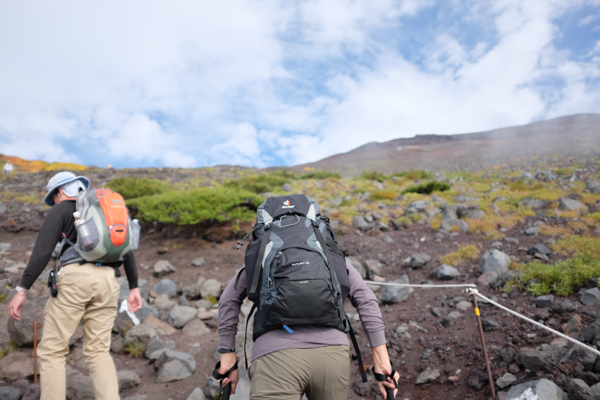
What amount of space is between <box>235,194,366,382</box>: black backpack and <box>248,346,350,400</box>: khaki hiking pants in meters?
0.12

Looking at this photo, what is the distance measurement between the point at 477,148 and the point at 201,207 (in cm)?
3031

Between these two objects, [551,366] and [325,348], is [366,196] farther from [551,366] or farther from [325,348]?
[325,348]

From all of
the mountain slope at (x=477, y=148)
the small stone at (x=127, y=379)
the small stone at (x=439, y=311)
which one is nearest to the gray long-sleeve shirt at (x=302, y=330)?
the small stone at (x=127, y=379)

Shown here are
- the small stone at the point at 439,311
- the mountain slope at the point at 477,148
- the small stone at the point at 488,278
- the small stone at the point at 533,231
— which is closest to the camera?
the small stone at the point at 439,311

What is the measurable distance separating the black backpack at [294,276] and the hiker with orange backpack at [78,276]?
1.47 metres

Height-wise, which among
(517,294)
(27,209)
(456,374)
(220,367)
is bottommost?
(456,374)

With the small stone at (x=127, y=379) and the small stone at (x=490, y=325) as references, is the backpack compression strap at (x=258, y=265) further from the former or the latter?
the small stone at (x=490, y=325)

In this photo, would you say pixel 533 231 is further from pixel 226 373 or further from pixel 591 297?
pixel 226 373

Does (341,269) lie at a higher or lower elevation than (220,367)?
higher

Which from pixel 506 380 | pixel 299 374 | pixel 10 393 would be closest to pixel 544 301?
pixel 506 380

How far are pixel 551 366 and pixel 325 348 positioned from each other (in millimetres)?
2214

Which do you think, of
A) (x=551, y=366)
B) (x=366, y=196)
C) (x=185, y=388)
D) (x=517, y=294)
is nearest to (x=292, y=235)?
(x=551, y=366)

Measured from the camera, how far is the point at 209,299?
6152 millimetres

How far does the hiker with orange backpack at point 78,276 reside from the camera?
98.9 inches
